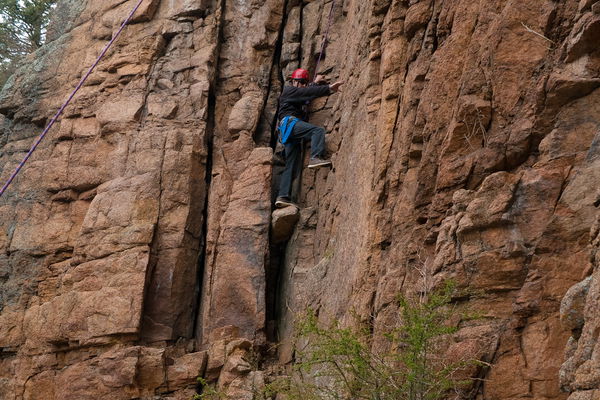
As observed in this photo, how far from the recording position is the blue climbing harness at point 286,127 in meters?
13.2

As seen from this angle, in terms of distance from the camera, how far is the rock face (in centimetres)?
712

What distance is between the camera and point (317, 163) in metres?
12.7

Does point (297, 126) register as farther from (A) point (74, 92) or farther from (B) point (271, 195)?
(A) point (74, 92)

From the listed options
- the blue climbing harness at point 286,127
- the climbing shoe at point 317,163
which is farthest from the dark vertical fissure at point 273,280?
the climbing shoe at point 317,163

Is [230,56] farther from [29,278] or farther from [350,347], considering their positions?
[350,347]

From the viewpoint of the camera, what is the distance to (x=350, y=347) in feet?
23.6

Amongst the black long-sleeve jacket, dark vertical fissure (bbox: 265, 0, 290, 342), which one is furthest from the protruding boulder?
the black long-sleeve jacket

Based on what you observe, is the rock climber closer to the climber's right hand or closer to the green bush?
the climber's right hand

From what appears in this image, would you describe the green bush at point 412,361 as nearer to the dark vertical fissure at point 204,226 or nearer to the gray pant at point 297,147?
the dark vertical fissure at point 204,226

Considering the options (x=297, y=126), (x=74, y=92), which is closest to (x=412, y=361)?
(x=297, y=126)

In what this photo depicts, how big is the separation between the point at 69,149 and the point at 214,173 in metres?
2.79

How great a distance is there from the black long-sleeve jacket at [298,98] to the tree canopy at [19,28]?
10.8m

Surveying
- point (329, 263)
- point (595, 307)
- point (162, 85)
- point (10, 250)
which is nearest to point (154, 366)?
point (329, 263)

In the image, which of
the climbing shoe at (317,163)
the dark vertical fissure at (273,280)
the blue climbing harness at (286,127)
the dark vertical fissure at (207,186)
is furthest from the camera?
Result: the blue climbing harness at (286,127)
